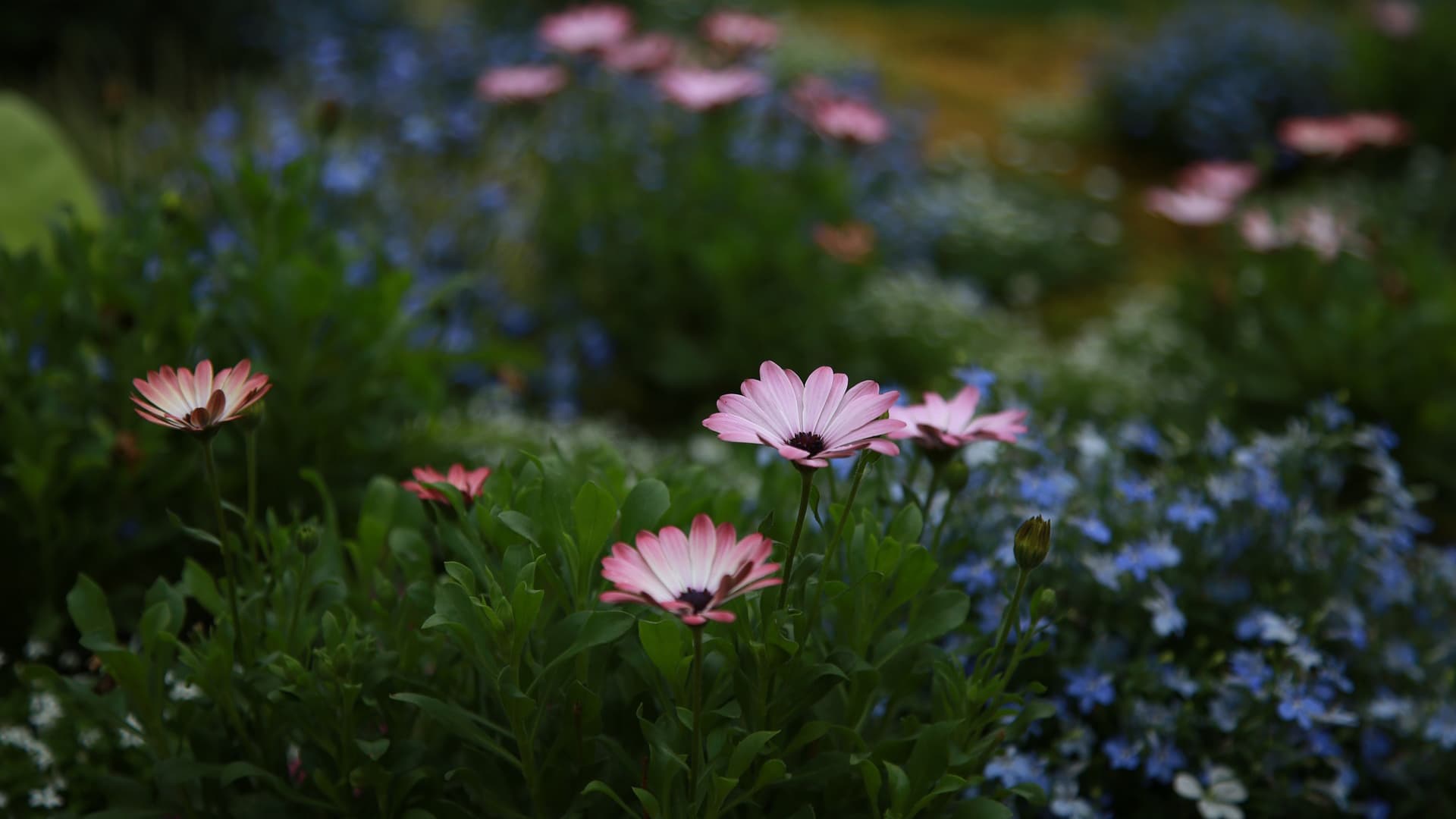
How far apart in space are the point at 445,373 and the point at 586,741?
5.11 ft

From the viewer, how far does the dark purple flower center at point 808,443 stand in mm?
1234

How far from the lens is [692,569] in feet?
4.04

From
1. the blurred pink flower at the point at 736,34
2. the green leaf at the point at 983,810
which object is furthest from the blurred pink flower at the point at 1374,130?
the green leaf at the point at 983,810

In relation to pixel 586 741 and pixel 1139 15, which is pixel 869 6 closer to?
pixel 1139 15

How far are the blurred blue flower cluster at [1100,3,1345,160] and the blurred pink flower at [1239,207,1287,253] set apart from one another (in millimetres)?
2628

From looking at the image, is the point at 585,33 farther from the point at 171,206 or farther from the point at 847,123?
the point at 171,206

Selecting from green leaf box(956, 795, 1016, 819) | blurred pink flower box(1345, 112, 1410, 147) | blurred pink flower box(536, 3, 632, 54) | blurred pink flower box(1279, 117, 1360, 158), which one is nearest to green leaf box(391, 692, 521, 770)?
green leaf box(956, 795, 1016, 819)

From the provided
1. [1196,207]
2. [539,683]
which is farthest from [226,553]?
[1196,207]

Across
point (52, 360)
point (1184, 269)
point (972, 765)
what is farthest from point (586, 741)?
point (1184, 269)

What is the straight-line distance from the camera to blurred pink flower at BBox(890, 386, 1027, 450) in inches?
54.8

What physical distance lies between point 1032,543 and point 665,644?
399mm

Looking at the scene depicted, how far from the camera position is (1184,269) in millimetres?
3941

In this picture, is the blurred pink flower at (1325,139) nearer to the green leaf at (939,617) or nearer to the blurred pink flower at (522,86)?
the blurred pink flower at (522,86)

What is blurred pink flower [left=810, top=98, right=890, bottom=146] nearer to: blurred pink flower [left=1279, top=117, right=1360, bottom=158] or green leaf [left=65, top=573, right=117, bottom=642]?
blurred pink flower [left=1279, top=117, right=1360, bottom=158]
